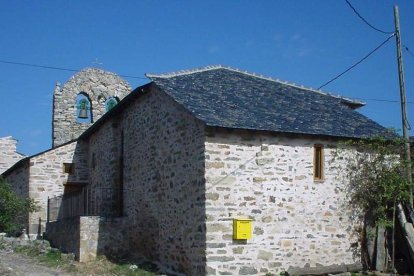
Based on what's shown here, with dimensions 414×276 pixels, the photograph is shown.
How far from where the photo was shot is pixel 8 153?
27.6 metres

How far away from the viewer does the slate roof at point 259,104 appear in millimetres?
11781

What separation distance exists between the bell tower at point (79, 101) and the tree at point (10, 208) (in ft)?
12.2

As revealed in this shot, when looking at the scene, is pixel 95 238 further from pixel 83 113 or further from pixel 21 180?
pixel 83 113

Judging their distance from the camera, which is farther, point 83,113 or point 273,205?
point 83,113

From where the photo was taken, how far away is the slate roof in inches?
464

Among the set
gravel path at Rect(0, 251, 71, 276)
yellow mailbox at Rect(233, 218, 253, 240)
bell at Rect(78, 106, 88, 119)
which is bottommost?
gravel path at Rect(0, 251, 71, 276)

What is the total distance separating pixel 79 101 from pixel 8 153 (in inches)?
307

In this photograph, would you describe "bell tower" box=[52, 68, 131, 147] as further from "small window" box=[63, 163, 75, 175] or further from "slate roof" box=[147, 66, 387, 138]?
"slate roof" box=[147, 66, 387, 138]

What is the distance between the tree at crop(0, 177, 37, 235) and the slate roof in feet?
27.4

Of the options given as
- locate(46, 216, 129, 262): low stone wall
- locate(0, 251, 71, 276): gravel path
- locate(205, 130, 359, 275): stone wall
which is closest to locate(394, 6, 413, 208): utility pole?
locate(205, 130, 359, 275): stone wall

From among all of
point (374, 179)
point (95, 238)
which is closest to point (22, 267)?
point (95, 238)

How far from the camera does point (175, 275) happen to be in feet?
39.7

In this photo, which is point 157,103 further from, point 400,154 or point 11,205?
point 11,205

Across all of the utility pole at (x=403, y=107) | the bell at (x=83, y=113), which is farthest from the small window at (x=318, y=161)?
the bell at (x=83, y=113)
